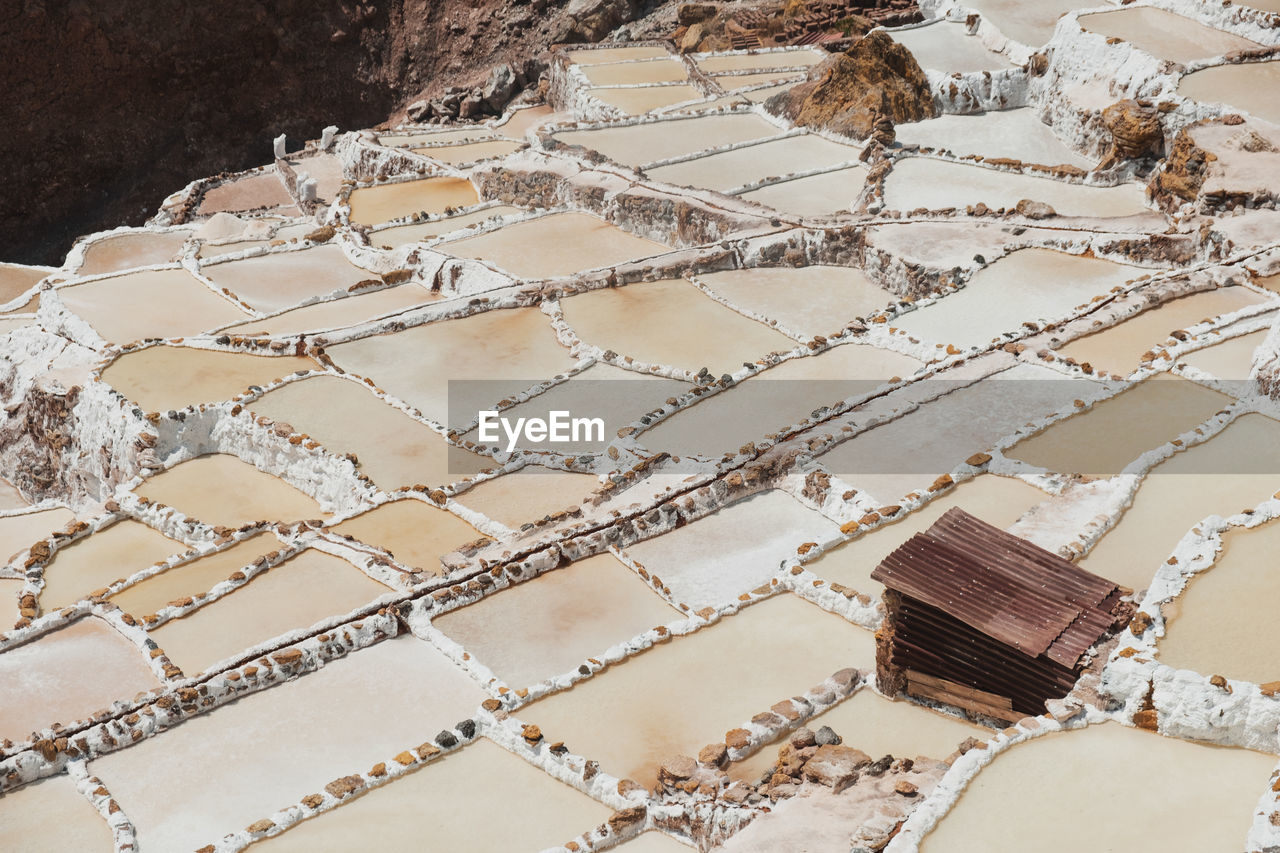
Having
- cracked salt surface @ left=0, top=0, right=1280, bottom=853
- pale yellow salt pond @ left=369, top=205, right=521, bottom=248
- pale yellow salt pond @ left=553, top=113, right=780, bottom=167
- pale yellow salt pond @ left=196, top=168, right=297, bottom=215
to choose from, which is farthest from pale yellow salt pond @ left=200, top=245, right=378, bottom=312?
pale yellow salt pond @ left=196, top=168, right=297, bottom=215

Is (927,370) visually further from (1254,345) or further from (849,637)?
(849,637)

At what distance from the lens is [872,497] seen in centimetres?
1177

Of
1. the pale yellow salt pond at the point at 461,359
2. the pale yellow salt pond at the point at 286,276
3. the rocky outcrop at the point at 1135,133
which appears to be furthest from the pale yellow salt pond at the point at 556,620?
the rocky outcrop at the point at 1135,133

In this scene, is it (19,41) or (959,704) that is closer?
(959,704)

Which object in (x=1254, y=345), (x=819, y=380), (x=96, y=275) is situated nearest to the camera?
(x=1254, y=345)

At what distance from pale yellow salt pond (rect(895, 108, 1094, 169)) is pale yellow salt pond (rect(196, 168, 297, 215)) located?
538 inches

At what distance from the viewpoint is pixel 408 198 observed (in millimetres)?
23609

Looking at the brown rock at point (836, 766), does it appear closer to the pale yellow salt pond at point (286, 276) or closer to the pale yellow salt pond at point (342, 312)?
the pale yellow salt pond at point (342, 312)

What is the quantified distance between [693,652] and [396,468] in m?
5.35

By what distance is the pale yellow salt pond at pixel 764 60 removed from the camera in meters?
29.0

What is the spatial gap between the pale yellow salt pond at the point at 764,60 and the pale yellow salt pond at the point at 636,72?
0.62m

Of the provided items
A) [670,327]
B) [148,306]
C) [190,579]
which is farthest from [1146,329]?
[148,306]

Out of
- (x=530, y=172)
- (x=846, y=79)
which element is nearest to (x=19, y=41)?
(x=530, y=172)

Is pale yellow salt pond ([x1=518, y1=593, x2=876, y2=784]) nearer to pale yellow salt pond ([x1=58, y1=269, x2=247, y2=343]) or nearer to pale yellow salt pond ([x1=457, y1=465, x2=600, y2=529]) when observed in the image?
pale yellow salt pond ([x1=457, y1=465, x2=600, y2=529])
